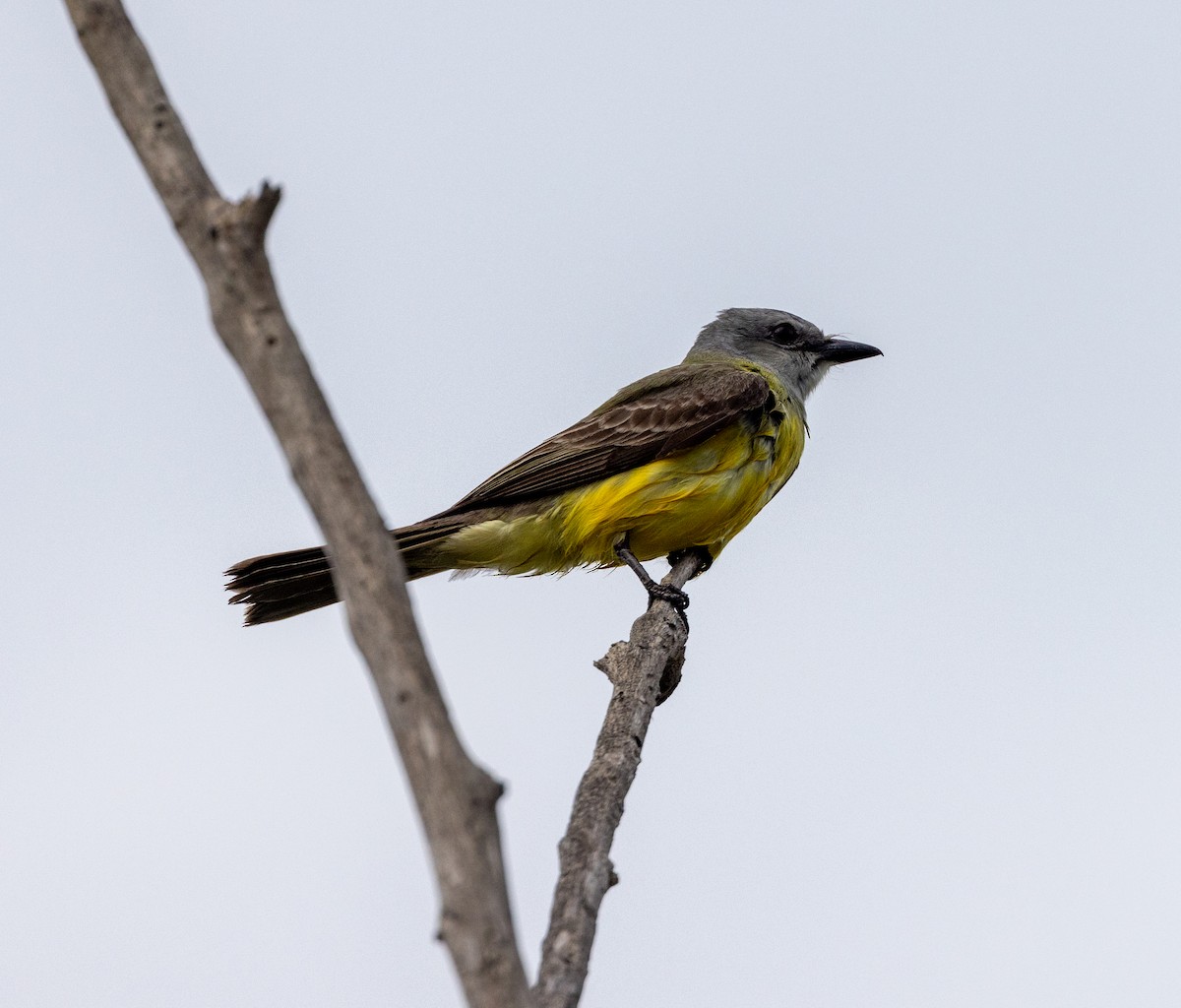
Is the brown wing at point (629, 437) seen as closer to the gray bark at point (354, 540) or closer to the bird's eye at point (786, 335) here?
the bird's eye at point (786, 335)

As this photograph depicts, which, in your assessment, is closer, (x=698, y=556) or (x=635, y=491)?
(x=635, y=491)

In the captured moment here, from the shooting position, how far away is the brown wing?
781 cm

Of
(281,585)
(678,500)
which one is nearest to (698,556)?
(678,500)

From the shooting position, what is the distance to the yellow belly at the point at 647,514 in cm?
763

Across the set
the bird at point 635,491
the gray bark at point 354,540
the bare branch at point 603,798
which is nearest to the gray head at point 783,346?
the bird at point 635,491

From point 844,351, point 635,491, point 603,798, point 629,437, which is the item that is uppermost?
point 844,351

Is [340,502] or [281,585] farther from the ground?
[281,585]

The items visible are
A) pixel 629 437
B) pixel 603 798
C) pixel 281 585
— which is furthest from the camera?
pixel 629 437

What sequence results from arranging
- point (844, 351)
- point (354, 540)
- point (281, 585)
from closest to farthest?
point (354, 540)
point (281, 585)
point (844, 351)

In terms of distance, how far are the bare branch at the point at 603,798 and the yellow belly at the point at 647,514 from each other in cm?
129

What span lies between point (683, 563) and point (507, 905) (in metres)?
5.53

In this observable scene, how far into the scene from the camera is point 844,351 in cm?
930

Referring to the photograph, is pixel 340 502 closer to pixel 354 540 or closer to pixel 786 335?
pixel 354 540

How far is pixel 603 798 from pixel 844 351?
580cm
